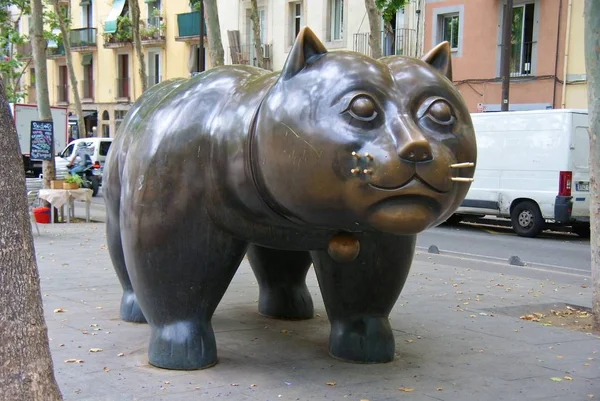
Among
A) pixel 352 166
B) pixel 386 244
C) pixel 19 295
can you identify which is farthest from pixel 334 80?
pixel 19 295

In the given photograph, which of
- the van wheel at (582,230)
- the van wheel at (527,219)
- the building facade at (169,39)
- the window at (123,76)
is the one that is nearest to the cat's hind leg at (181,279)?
the van wheel at (527,219)

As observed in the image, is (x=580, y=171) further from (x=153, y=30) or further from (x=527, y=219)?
(x=153, y=30)

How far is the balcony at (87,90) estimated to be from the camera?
42031 millimetres

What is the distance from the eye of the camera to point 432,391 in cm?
461

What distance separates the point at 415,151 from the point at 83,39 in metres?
40.4

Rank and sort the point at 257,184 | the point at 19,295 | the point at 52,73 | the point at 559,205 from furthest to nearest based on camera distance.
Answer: the point at 52,73 → the point at 559,205 → the point at 257,184 → the point at 19,295

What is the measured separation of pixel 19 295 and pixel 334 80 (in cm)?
184

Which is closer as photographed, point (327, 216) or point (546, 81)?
point (327, 216)

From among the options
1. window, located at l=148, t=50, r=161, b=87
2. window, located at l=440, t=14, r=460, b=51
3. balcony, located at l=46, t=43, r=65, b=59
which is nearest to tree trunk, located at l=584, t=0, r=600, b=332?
window, located at l=440, t=14, r=460, b=51

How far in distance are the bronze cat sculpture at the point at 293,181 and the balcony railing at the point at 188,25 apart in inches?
1169

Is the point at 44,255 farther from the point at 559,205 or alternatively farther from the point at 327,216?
the point at 559,205

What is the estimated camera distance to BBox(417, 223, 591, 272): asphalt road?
12.1 metres

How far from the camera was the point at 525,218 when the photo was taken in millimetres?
15562

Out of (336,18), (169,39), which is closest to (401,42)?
(336,18)
